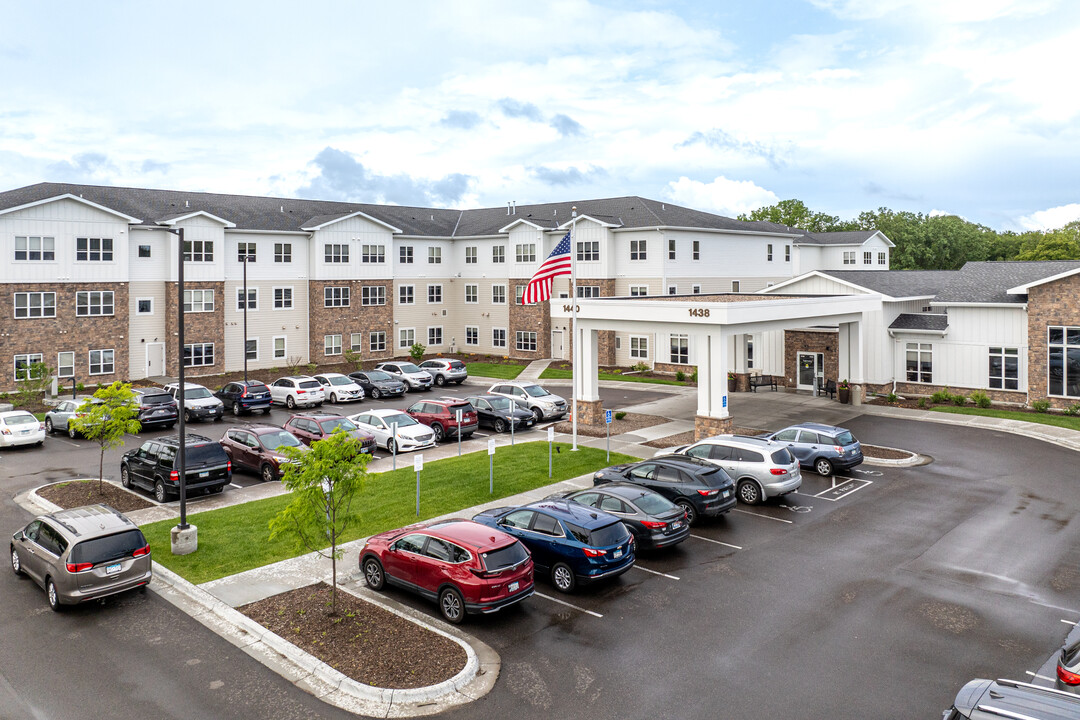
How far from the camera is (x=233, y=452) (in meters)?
25.2

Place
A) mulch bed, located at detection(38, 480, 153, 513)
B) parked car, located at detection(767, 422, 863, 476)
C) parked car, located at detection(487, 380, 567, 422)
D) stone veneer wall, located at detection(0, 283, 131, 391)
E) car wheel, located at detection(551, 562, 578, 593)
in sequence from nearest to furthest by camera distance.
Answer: car wheel, located at detection(551, 562, 578, 593)
mulch bed, located at detection(38, 480, 153, 513)
parked car, located at detection(767, 422, 863, 476)
parked car, located at detection(487, 380, 567, 422)
stone veneer wall, located at detection(0, 283, 131, 391)

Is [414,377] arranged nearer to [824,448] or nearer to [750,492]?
[824,448]

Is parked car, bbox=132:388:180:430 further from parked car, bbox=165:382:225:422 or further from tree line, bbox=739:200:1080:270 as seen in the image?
tree line, bbox=739:200:1080:270

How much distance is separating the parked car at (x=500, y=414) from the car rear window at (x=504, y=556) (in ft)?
57.4

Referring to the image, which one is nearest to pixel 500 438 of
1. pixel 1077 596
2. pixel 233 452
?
pixel 233 452

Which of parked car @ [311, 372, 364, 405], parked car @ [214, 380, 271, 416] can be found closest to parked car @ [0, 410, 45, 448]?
parked car @ [214, 380, 271, 416]

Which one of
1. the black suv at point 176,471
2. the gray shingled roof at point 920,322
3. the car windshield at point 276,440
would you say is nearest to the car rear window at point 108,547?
the black suv at point 176,471

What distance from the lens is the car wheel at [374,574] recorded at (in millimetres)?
15060

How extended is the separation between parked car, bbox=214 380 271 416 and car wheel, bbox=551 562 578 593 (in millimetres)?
25742

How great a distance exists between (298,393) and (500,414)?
12.3 m

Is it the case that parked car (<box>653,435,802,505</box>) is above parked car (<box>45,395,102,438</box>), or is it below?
below

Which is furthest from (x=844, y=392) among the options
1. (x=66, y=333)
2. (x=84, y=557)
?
(x=66, y=333)

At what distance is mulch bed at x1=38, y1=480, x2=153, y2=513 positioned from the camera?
21141mm

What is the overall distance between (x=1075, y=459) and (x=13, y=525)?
31.4 meters
